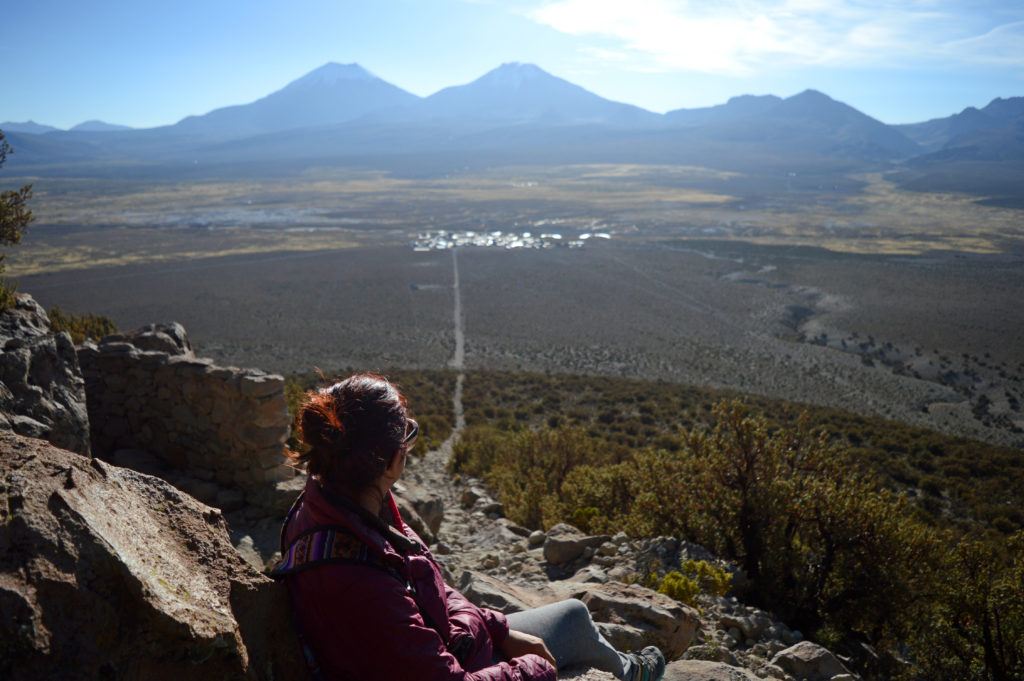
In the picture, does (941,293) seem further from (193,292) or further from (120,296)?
(120,296)

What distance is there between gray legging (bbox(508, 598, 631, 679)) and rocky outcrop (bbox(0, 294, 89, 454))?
341 centimetres

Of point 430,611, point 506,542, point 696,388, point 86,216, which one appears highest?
point 86,216

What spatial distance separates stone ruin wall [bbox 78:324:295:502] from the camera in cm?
652

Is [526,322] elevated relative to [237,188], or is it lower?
lower

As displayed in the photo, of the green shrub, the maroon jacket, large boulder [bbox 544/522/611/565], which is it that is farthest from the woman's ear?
large boulder [bbox 544/522/611/565]

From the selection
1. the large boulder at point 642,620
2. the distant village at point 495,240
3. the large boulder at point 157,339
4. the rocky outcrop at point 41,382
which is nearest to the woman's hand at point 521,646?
the large boulder at point 642,620

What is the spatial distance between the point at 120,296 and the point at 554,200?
7866cm

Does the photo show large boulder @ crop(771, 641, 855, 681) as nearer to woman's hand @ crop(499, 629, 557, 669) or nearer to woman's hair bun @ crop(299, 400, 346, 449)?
woman's hand @ crop(499, 629, 557, 669)

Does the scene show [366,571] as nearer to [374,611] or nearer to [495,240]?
[374,611]

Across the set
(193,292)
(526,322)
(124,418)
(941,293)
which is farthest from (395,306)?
(941,293)

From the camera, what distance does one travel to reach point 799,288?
151 feet

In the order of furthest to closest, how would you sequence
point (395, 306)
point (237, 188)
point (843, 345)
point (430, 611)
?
point (237, 188) < point (395, 306) < point (843, 345) < point (430, 611)

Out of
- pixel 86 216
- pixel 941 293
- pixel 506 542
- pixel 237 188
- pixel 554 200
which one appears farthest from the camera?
pixel 237 188

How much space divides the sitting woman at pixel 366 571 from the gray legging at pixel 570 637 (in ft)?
1.93
